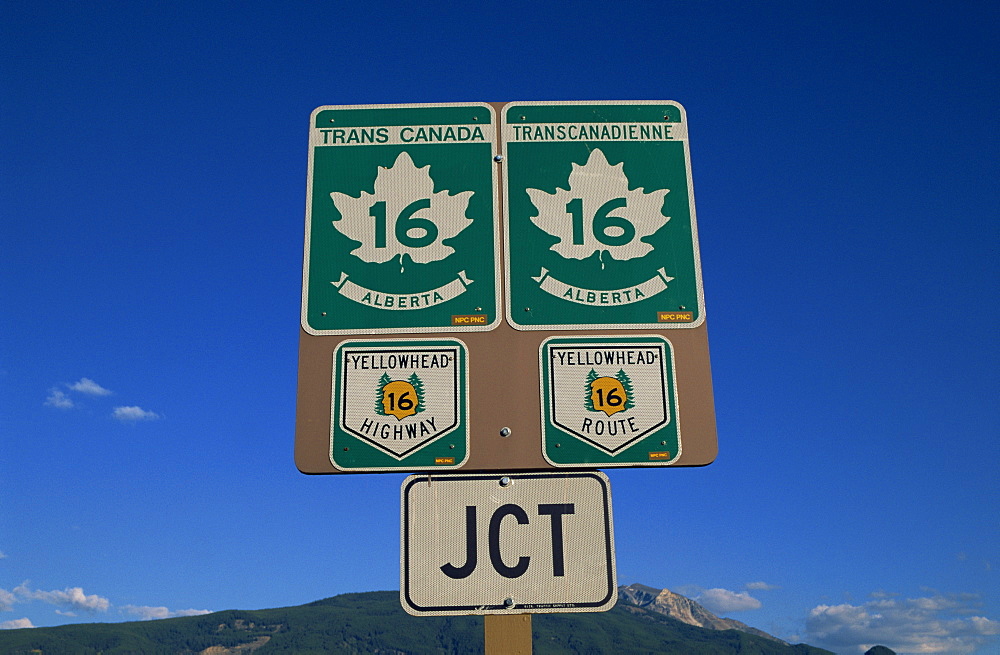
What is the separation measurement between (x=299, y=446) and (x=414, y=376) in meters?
0.84

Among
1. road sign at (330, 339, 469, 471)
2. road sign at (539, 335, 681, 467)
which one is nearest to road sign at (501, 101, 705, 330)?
road sign at (539, 335, 681, 467)

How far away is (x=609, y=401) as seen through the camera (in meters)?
5.62

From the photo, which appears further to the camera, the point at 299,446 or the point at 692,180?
the point at 692,180

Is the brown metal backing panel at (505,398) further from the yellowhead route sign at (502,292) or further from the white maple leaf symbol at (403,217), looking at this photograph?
the white maple leaf symbol at (403,217)

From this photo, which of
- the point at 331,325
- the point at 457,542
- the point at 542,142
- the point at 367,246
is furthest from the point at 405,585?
the point at 542,142

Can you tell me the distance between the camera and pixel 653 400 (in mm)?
5633

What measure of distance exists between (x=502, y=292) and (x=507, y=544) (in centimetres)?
164

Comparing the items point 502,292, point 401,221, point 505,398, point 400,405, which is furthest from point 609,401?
point 401,221

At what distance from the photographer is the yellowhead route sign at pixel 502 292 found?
5.55 m

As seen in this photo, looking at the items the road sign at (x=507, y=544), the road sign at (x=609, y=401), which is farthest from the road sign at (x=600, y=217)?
the road sign at (x=507, y=544)

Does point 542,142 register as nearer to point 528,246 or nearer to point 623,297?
point 528,246

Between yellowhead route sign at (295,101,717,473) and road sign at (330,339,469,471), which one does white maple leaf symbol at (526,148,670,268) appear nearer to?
yellowhead route sign at (295,101,717,473)

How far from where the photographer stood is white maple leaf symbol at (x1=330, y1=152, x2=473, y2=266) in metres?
6.02

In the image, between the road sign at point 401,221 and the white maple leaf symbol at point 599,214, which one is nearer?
the road sign at point 401,221
